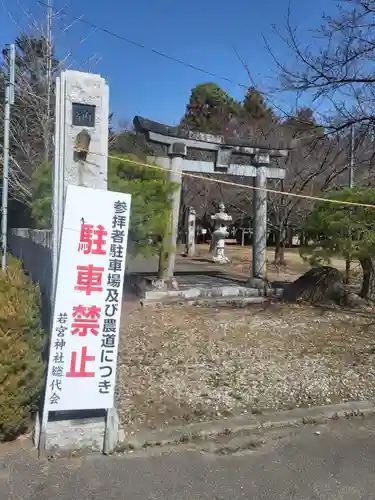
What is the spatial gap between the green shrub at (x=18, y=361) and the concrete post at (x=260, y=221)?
24.7 feet

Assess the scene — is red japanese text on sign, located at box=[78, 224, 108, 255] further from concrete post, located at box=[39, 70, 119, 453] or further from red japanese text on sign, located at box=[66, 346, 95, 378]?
red japanese text on sign, located at box=[66, 346, 95, 378]

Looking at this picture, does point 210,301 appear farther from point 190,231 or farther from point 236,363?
point 190,231

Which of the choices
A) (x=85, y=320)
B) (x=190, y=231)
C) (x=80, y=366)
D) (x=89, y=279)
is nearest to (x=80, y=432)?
(x=80, y=366)

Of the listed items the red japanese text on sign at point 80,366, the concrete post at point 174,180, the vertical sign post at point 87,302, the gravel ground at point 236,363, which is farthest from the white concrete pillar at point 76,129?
the concrete post at point 174,180

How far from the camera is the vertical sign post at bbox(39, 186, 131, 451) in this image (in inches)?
128

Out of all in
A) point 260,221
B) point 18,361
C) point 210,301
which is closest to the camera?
point 18,361

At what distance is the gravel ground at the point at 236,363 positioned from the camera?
4250 mm

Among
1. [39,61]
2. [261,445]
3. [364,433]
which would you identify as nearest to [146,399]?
[261,445]

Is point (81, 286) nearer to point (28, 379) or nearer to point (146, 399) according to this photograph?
point (28, 379)

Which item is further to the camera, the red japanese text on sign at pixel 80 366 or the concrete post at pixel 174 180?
the concrete post at pixel 174 180

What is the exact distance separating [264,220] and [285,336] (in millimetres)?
4623

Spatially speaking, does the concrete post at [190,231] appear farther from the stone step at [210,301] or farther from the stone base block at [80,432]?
the stone base block at [80,432]

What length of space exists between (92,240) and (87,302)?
1.50 feet

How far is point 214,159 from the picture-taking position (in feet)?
33.7
